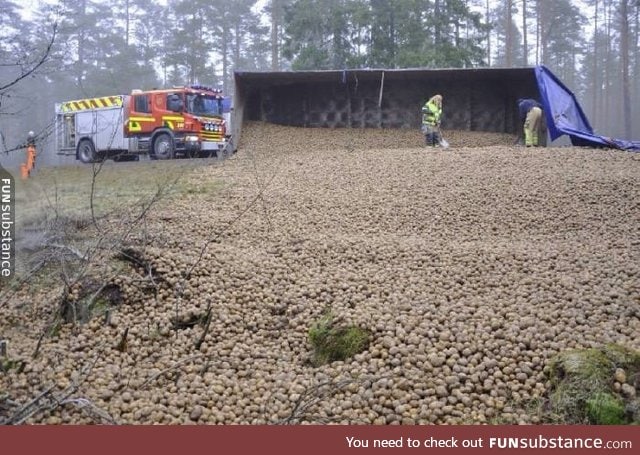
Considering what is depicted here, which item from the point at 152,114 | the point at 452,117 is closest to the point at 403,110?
the point at 452,117

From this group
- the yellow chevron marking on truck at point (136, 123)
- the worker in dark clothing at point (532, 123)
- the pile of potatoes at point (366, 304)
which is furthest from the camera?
the yellow chevron marking on truck at point (136, 123)

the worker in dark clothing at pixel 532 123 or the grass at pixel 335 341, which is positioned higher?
the worker in dark clothing at pixel 532 123

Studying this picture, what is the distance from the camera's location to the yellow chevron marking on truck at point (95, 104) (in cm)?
1505

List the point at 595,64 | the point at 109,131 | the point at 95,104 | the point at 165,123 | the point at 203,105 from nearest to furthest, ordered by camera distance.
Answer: the point at 165,123 < the point at 203,105 < the point at 109,131 < the point at 95,104 < the point at 595,64

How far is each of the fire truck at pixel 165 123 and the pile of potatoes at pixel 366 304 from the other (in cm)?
524

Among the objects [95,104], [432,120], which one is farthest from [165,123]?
[432,120]

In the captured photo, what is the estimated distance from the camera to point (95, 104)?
1564 centimetres

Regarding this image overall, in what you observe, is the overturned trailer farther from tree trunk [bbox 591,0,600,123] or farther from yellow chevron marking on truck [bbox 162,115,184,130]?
tree trunk [bbox 591,0,600,123]

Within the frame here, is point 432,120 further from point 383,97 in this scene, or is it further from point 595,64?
point 595,64

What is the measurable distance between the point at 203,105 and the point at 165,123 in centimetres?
105

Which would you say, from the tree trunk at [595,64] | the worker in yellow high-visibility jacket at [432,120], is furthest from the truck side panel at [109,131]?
the tree trunk at [595,64]

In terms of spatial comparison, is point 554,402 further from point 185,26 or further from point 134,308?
point 185,26

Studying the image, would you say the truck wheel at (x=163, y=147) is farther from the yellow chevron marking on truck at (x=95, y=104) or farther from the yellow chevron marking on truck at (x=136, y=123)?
the yellow chevron marking on truck at (x=95, y=104)

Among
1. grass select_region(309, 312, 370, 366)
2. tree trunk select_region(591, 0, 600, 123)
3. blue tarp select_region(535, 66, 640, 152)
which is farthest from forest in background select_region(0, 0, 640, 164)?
grass select_region(309, 312, 370, 366)
